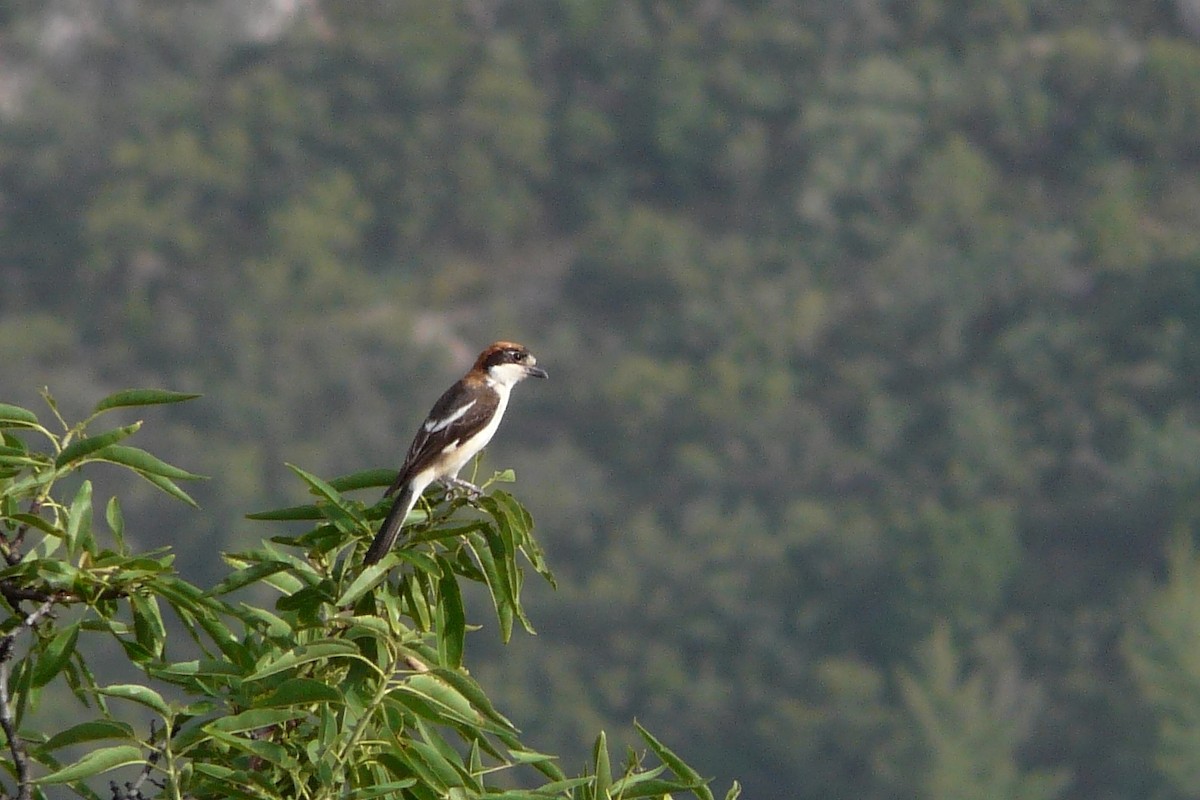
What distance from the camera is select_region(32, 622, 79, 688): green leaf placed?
450 cm

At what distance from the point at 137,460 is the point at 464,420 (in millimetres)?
3815

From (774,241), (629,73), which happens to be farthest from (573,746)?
(629,73)

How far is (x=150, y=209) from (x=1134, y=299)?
35880 mm

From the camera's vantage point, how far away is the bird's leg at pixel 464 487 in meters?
5.13

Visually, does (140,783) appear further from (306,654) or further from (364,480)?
(364,480)

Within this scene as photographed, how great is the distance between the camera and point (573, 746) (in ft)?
213

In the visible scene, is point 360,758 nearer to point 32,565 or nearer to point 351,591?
point 351,591

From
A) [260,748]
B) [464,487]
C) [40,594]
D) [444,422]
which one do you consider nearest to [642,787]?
[260,748]

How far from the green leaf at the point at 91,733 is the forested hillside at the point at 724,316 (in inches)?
2361

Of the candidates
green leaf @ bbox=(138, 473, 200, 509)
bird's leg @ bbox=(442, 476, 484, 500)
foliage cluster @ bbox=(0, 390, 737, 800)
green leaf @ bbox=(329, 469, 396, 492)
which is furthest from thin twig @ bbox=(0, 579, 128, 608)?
bird's leg @ bbox=(442, 476, 484, 500)

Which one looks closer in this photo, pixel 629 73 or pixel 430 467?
pixel 430 467

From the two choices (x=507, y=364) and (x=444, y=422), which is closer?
(x=444, y=422)

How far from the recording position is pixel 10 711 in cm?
433

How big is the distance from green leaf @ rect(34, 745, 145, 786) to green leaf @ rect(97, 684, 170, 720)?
9cm
